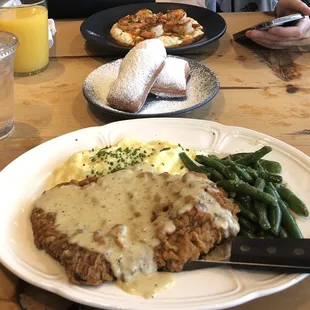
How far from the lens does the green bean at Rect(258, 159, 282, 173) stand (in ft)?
4.88

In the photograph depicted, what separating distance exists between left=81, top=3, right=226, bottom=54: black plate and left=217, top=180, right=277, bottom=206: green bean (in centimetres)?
106

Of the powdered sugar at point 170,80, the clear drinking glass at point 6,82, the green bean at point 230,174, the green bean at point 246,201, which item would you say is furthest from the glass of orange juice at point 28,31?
the green bean at point 246,201

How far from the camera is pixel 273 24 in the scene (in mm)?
2369

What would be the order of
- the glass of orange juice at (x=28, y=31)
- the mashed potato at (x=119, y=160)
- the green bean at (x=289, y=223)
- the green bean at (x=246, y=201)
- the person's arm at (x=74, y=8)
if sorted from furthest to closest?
the person's arm at (x=74, y=8)
the glass of orange juice at (x=28, y=31)
the mashed potato at (x=119, y=160)
the green bean at (x=246, y=201)
the green bean at (x=289, y=223)

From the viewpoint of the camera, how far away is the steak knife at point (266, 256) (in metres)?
1.09

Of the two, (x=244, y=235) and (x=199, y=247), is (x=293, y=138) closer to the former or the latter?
(x=244, y=235)

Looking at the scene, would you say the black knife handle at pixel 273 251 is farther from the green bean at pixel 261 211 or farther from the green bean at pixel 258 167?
the green bean at pixel 258 167

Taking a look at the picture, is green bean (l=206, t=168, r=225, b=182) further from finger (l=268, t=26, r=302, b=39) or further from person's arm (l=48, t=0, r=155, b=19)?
person's arm (l=48, t=0, r=155, b=19)

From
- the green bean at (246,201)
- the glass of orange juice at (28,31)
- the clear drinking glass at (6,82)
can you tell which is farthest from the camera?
the glass of orange juice at (28,31)

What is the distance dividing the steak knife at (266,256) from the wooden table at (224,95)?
644 millimetres

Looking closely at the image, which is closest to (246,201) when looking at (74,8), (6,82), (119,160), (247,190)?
(247,190)

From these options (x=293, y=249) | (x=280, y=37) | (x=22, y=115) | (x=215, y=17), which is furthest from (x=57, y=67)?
(x=293, y=249)

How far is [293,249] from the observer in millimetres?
1104

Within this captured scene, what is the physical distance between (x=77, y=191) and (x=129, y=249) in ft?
0.87
